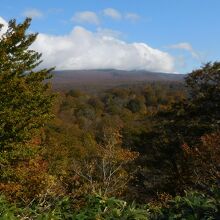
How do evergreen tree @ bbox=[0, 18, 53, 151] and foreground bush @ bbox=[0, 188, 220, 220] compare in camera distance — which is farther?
evergreen tree @ bbox=[0, 18, 53, 151]

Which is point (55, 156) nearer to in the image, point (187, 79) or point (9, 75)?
point (187, 79)

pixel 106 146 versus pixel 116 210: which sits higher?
pixel 116 210

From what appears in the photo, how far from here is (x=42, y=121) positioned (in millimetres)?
27156

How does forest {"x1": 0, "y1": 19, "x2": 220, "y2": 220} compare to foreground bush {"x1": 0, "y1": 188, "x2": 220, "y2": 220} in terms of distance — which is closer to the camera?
foreground bush {"x1": 0, "y1": 188, "x2": 220, "y2": 220}

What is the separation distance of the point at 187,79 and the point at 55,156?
54.6 ft

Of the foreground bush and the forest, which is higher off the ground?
the foreground bush

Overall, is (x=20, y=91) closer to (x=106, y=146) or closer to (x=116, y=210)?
(x=106, y=146)

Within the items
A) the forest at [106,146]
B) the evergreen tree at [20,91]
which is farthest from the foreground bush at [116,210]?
the evergreen tree at [20,91]

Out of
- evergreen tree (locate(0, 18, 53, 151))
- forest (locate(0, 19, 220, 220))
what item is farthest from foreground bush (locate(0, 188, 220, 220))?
evergreen tree (locate(0, 18, 53, 151))

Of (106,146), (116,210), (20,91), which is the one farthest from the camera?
(106,146)

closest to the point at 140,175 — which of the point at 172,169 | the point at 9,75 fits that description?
the point at 172,169

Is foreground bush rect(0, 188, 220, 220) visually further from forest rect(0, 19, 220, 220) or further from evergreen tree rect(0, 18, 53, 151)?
evergreen tree rect(0, 18, 53, 151)

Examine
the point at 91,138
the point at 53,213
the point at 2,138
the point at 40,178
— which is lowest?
the point at 91,138

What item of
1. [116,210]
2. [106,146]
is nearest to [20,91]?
[106,146]
